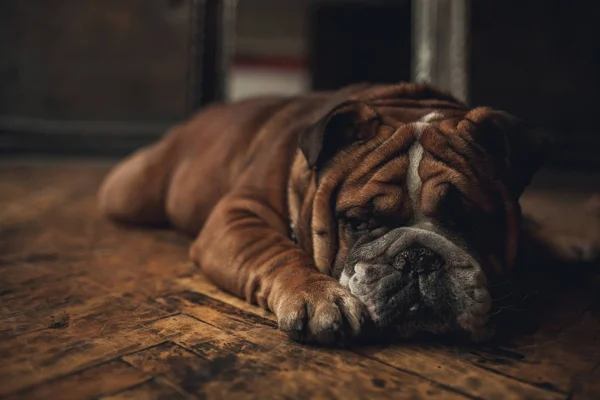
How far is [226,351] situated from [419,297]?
567 millimetres

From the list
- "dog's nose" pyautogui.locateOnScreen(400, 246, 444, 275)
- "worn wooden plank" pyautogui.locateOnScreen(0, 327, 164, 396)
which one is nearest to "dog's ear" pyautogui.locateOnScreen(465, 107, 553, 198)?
"dog's nose" pyautogui.locateOnScreen(400, 246, 444, 275)

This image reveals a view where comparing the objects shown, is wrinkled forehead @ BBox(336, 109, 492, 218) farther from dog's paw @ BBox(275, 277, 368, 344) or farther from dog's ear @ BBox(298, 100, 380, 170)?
dog's paw @ BBox(275, 277, 368, 344)

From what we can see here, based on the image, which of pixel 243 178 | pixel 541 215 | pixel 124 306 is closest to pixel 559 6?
pixel 541 215

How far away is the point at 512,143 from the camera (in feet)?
6.22

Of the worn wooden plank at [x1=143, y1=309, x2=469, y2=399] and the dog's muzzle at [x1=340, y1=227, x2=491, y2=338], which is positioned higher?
the dog's muzzle at [x1=340, y1=227, x2=491, y2=338]

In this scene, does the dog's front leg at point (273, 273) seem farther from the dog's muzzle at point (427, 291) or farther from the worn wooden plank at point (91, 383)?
the worn wooden plank at point (91, 383)

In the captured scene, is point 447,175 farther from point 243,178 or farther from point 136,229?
point 136,229

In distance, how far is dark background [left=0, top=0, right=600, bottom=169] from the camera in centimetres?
501

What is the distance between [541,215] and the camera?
3568 mm

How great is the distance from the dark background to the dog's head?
11.1 feet

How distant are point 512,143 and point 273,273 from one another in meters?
0.90

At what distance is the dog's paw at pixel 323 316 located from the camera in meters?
1.62

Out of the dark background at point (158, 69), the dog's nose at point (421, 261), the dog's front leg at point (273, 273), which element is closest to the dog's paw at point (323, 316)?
the dog's front leg at point (273, 273)

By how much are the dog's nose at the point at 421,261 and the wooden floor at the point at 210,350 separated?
23cm
